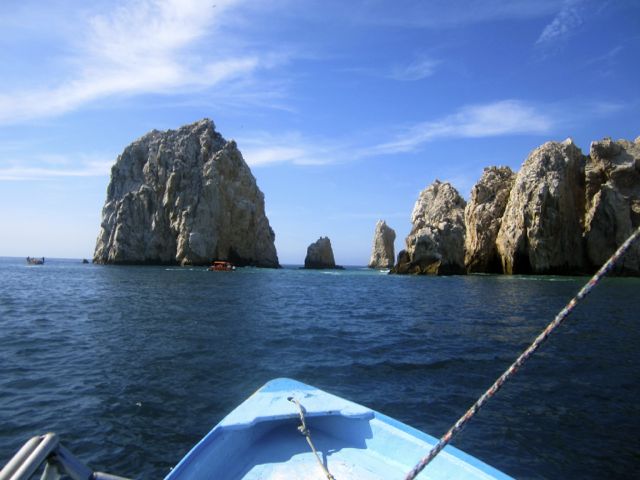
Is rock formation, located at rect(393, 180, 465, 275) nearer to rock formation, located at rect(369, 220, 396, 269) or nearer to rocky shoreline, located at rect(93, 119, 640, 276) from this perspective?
rocky shoreline, located at rect(93, 119, 640, 276)

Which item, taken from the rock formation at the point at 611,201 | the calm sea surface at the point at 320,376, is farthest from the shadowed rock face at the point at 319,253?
the calm sea surface at the point at 320,376

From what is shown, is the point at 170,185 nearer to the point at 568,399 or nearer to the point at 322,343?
the point at 322,343

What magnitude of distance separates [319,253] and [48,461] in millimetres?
106869

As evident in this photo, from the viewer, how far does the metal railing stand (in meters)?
2.44

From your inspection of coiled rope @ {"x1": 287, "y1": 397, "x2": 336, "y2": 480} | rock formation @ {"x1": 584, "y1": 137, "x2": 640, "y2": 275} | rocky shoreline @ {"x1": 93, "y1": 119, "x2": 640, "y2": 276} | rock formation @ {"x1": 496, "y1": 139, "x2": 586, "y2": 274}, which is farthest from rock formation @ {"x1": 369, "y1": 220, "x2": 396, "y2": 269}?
coiled rope @ {"x1": 287, "y1": 397, "x2": 336, "y2": 480}

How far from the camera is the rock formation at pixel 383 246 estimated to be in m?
128

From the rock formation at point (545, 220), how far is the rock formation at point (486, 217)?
→ 2971 mm

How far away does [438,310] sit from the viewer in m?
24.2

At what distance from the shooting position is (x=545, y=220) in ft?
210

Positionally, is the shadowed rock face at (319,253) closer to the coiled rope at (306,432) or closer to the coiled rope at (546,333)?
Answer: the coiled rope at (306,432)

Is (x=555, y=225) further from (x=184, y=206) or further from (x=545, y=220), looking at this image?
(x=184, y=206)

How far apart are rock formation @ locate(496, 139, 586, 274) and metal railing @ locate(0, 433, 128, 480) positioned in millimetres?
70392

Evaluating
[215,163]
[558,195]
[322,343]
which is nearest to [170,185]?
[215,163]

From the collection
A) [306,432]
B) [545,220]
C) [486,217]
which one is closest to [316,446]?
[306,432]
